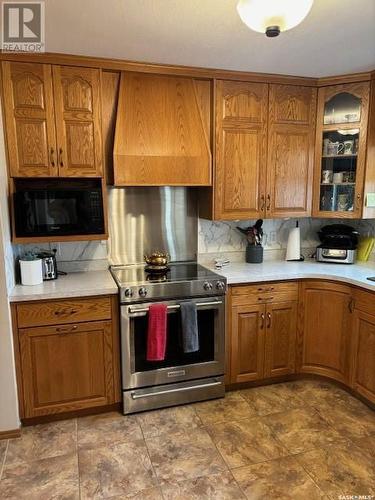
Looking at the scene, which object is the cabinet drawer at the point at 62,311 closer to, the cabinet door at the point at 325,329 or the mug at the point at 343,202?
the cabinet door at the point at 325,329

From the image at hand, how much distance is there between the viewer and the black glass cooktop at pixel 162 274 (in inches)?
103

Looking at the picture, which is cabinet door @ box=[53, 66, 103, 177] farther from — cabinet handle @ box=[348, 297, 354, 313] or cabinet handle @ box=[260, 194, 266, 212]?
cabinet handle @ box=[348, 297, 354, 313]

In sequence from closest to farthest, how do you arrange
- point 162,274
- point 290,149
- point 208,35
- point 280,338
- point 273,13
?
point 273,13, point 208,35, point 162,274, point 280,338, point 290,149

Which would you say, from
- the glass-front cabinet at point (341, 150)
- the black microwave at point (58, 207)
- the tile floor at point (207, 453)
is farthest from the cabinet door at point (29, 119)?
the glass-front cabinet at point (341, 150)

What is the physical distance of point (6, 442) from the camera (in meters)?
2.31

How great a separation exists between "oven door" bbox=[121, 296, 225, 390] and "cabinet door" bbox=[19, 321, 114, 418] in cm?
14

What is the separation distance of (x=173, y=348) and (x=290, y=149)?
1852mm

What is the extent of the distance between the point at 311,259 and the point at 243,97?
1565mm

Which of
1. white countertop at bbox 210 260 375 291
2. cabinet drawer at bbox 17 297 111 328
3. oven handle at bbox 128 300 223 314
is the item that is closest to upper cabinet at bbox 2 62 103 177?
cabinet drawer at bbox 17 297 111 328

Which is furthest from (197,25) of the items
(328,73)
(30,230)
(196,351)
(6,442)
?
(6,442)

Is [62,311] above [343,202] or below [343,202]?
below

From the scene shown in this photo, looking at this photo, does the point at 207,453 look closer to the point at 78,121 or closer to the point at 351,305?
the point at 351,305

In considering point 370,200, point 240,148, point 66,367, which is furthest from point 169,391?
point 370,200

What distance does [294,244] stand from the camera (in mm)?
3262
